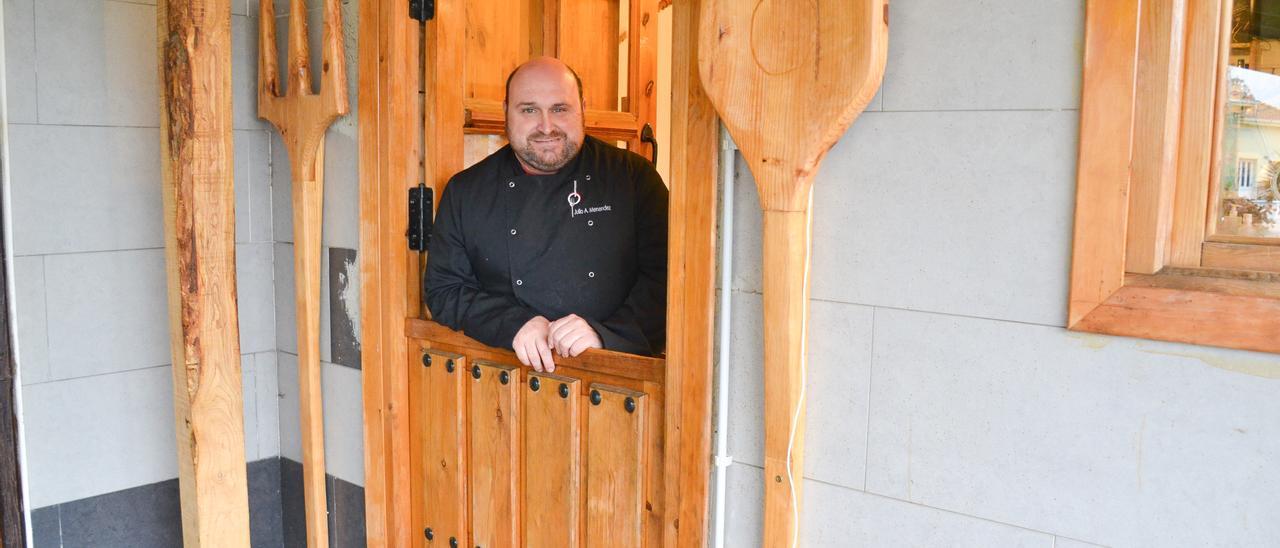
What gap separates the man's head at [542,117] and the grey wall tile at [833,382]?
3.13 feet

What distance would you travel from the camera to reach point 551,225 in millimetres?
2553

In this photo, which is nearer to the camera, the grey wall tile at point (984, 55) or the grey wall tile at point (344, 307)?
the grey wall tile at point (984, 55)

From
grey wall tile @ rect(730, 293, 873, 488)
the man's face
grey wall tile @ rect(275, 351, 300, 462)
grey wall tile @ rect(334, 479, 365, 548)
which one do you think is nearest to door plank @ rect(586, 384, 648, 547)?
grey wall tile @ rect(730, 293, 873, 488)

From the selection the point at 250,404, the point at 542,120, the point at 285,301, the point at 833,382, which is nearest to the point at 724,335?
the point at 833,382

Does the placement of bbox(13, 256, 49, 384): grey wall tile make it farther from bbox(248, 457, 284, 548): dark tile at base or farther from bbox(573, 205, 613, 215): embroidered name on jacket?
bbox(573, 205, 613, 215): embroidered name on jacket

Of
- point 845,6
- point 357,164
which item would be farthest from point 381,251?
point 845,6

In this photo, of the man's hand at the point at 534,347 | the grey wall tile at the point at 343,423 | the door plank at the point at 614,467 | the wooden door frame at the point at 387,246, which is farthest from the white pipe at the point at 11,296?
the door plank at the point at 614,467

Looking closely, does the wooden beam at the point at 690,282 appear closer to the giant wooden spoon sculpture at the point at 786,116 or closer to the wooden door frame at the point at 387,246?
the giant wooden spoon sculpture at the point at 786,116

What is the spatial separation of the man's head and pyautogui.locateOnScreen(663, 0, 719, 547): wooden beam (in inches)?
30.3

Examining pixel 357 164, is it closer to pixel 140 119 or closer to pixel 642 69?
pixel 140 119

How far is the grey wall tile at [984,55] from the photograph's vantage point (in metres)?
1.45

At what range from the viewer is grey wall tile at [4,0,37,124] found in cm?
252

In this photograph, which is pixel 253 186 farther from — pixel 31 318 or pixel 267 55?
pixel 31 318

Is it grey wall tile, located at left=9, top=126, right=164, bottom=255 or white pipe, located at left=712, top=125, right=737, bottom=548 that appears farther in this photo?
grey wall tile, located at left=9, top=126, right=164, bottom=255
